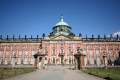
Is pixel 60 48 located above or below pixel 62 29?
below

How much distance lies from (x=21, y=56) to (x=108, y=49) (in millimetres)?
46458

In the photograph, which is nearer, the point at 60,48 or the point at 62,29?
the point at 60,48

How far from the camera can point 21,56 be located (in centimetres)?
5972

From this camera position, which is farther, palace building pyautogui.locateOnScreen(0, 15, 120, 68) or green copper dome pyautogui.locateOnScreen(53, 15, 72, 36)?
green copper dome pyautogui.locateOnScreen(53, 15, 72, 36)

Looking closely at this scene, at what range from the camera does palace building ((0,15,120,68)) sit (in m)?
56.9

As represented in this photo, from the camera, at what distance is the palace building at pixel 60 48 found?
56938 millimetres

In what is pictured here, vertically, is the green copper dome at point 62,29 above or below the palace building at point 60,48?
above

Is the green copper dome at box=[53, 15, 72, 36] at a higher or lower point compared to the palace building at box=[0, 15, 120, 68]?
higher

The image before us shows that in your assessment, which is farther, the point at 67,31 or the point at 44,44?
the point at 67,31

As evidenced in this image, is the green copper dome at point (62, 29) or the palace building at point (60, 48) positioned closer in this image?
the palace building at point (60, 48)

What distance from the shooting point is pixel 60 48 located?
190 feet

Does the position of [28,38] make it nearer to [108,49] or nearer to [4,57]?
[4,57]

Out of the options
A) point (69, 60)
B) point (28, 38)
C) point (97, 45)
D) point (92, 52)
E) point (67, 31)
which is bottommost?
point (69, 60)

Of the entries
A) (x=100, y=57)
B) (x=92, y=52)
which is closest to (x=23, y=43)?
(x=92, y=52)
